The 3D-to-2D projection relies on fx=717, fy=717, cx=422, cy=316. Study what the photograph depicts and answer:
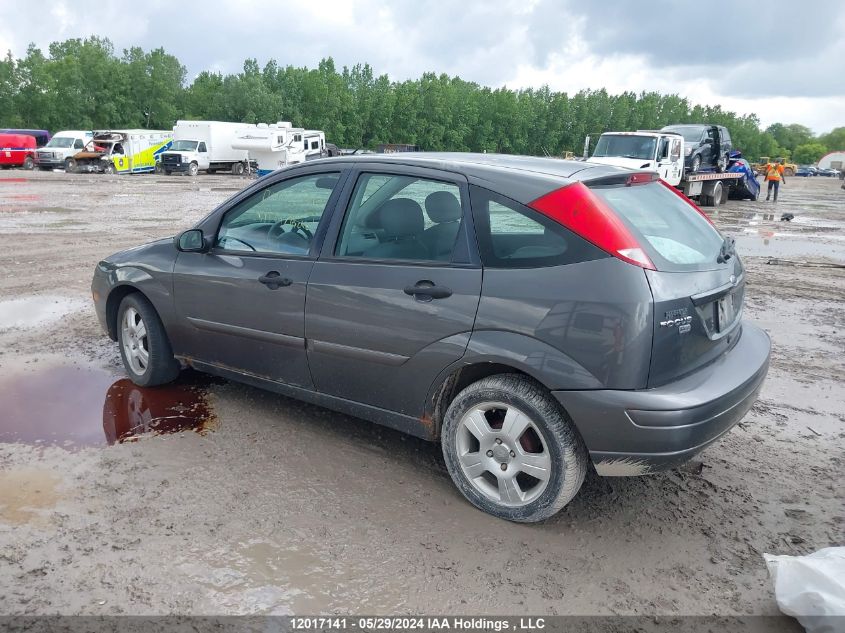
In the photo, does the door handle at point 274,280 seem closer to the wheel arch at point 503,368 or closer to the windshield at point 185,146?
the wheel arch at point 503,368

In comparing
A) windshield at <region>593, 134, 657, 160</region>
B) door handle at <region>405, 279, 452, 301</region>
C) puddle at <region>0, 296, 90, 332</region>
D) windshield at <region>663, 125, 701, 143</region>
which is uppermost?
windshield at <region>663, 125, 701, 143</region>

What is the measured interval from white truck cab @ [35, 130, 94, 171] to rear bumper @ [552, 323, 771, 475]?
40.3 metres

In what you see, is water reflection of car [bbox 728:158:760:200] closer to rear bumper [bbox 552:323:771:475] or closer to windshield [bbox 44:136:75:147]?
rear bumper [bbox 552:323:771:475]

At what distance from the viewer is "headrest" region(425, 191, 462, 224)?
3566 mm

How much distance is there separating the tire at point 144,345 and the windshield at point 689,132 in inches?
898

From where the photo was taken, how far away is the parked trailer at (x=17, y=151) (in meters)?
40.8

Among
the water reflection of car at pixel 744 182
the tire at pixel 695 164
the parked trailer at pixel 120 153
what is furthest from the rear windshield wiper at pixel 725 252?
the parked trailer at pixel 120 153

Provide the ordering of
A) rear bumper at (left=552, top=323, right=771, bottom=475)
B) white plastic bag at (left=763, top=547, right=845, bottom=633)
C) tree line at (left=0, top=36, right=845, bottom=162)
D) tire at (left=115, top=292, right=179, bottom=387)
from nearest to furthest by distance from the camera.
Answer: white plastic bag at (left=763, top=547, right=845, bottom=633) < rear bumper at (left=552, top=323, right=771, bottom=475) < tire at (left=115, top=292, right=179, bottom=387) < tree line at (left=0, top=36, right=845, bottom=162)

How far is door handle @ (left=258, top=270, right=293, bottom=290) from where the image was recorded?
4.03 meters

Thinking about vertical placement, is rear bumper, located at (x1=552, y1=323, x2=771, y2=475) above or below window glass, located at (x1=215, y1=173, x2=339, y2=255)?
below

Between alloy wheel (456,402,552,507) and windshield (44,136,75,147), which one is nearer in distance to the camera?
alloy wheel (456,402,552,507)

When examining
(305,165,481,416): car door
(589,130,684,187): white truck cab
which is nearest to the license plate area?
(305,165,481,416): car door

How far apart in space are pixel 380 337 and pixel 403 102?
81.9 m

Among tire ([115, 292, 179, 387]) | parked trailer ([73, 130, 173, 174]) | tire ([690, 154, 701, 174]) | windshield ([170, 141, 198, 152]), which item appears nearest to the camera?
tire ([115, 292, 179, 387])
